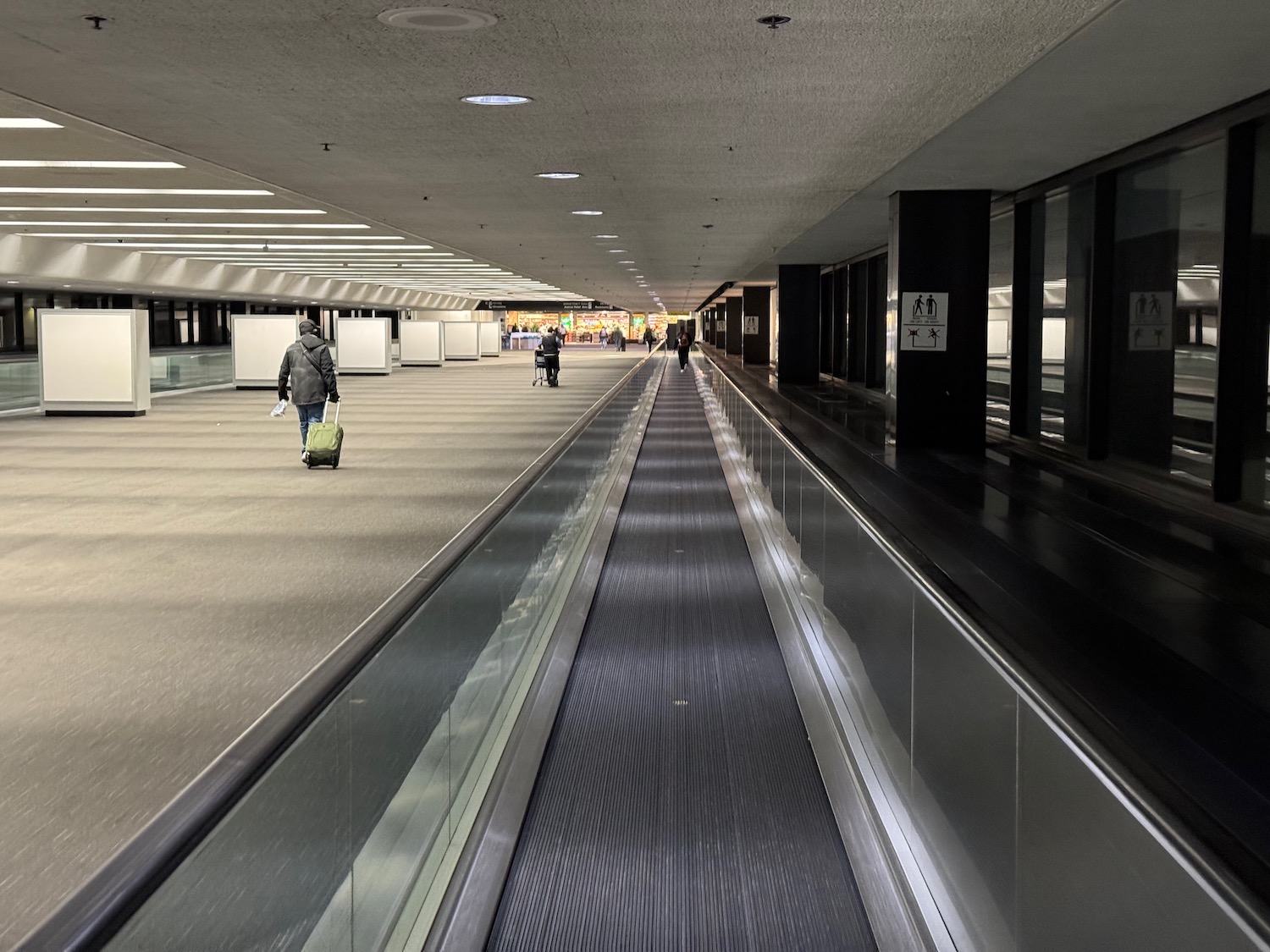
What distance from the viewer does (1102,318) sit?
39.0 feet

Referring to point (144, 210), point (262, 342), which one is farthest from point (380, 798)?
point (262, 342)

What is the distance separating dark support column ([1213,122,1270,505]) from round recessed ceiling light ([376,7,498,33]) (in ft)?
18.6

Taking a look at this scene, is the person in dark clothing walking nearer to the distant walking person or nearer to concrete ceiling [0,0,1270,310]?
the distant walking person

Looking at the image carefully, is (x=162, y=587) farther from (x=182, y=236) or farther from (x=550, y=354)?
(x=550, y=354)

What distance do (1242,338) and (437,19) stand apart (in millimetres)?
6227

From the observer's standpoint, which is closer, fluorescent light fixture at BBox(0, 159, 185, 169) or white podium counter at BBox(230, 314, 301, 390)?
fluorescent light fixture at BBox(0, 159, 185, 169)

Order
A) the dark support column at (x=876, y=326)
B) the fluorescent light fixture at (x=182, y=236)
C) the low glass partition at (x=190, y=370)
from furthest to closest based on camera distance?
the low glass partition at (x=190, y=370) → the dark support column at (x=876, y=326) → the fluorescent light fixture at (x=182, y=236)

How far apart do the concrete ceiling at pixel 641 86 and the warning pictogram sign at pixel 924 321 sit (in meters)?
1.30

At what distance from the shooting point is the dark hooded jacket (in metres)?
16.3

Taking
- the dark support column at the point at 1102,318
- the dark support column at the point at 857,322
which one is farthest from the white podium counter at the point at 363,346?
the dark support column at the point at 1102,318

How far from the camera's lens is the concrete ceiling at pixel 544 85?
6.60 m

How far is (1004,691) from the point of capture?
10.4 ft

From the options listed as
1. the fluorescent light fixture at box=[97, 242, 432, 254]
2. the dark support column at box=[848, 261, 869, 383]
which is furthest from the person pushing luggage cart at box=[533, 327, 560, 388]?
the dark support column at box=[848, 261, 869, 383]

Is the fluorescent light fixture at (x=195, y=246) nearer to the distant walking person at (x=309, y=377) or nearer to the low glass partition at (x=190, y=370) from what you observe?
the low glass partition at (x=190, y=370)
